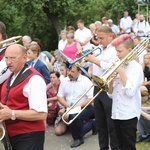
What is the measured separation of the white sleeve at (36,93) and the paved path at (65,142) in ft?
8.46

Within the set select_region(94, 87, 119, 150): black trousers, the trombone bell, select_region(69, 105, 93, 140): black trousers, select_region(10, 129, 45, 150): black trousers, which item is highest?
the trombone bell

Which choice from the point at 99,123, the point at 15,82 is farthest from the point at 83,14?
the point at 15,82

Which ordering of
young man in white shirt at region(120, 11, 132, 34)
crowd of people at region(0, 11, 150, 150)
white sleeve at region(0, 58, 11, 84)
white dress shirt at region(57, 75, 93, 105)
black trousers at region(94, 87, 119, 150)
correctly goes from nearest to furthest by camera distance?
crowd of people at region(0, 11, 150, 150) → white sleeve at region(0, 58, 11, 84) → black trousers at region(94, 87, 119, 150) → white dress shirt at region(57, 75, 93, 105) → young man in white shirt at region(120, 11, 132, 34)

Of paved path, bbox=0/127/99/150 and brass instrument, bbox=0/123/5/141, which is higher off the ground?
brass instrument, bbox=0/123/5/141

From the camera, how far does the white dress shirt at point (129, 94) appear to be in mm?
4065

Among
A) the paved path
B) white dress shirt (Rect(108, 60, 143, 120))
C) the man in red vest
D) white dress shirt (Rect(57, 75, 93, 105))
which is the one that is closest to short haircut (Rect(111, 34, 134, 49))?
white dress shirt (Rect(108, 60, 143, 120))

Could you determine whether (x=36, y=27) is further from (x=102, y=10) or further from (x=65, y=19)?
(x=102, y=10)

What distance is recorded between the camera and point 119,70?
398 centimetres

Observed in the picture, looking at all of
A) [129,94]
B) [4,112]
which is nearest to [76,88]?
[129,94]

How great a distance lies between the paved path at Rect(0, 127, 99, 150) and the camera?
5.73 meters

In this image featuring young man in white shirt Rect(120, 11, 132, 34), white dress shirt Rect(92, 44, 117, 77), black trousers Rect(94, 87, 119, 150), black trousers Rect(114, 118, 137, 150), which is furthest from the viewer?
young man in white shirt Rect(120, 11, 132, 34)

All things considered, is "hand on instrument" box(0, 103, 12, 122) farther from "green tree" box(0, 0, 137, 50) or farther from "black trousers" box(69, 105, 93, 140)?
"green tree" box(0, 0, 137, 50)

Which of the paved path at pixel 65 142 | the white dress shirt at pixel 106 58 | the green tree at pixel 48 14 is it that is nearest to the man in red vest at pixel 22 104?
the white dress shirt at pixel 106 58

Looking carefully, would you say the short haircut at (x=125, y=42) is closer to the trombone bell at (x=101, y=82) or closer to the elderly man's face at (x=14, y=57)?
the trombone bell at (x=101, y=82)
